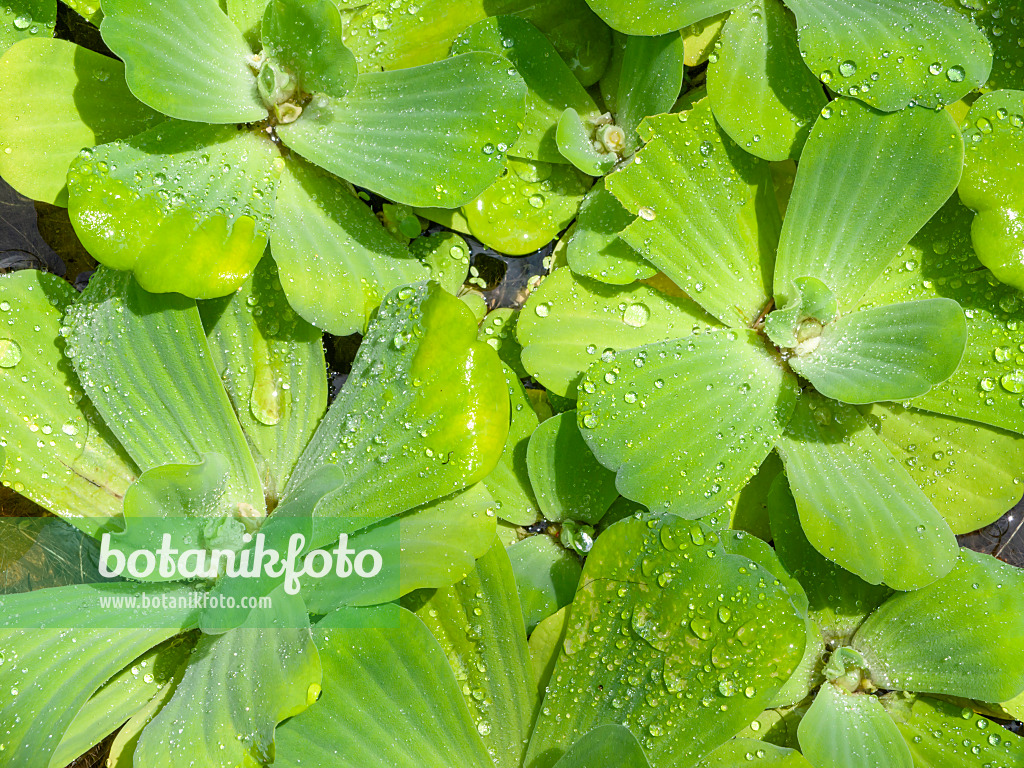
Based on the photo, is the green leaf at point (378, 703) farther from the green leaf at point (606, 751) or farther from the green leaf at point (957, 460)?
the green leaf at point (957, 460)

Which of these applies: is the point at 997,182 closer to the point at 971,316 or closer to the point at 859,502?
the point at 971,316

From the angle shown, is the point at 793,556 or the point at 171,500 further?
the point at 793,556

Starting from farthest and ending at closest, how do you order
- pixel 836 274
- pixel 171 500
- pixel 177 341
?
pixel 836 274 → pixel 177 341 → pixel 171 500

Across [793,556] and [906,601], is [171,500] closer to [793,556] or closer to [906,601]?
[793,556]

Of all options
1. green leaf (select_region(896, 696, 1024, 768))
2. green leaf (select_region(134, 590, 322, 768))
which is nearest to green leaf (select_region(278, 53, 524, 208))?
green leaf (select_region(134, 590, 322, 768))

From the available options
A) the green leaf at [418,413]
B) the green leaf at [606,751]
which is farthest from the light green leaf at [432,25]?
the green leaf at [606,751]

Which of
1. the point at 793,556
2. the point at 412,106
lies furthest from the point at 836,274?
the point at 412,106
